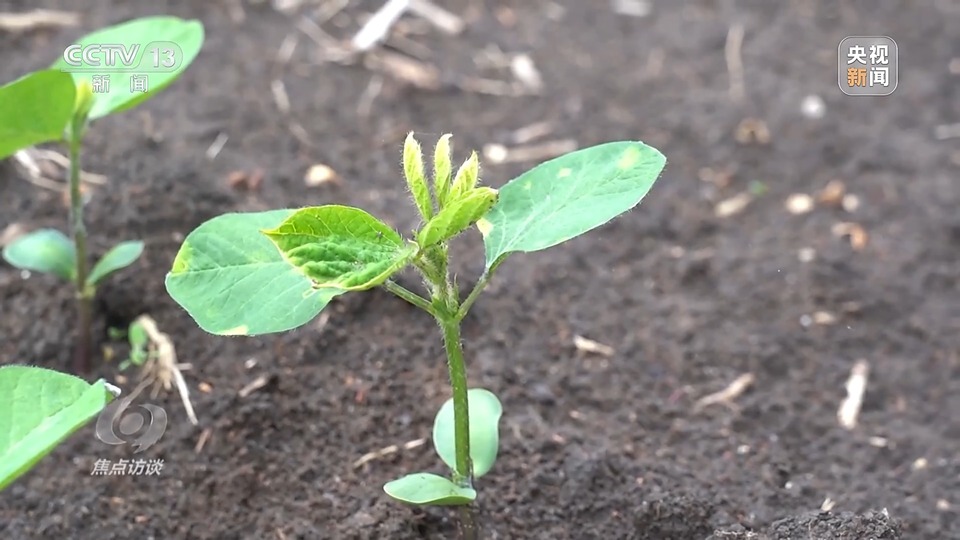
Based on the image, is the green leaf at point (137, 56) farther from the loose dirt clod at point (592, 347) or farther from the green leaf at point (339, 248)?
the loose dirt clod at point (592, 347)

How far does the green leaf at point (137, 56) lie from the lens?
1301 millimetres

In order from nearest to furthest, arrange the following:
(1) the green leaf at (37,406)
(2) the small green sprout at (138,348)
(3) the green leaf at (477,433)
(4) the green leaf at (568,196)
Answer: (1) the green leaf at (37,406)
(4) the green leaf at (568,196)
(3) the green leaf at (477,433)
(2) the small green sprout at (138,348)

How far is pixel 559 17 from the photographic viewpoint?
2.51 meters

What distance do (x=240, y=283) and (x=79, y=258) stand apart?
1.88ft

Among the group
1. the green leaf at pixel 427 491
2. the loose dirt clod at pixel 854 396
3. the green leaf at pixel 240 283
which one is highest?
the green leaf at pixel 240 283

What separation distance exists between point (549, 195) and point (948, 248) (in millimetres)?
1247

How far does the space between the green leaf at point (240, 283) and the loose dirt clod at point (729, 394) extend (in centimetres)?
82

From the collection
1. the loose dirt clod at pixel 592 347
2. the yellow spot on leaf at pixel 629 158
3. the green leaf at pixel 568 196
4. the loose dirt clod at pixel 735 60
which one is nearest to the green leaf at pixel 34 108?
the green leaf at pixel 568 196

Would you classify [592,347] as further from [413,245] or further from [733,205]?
[413,245]

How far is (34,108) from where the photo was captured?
1158 millimetres

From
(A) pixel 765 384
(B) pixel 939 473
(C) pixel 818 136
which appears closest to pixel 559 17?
(C) pixel 818 136

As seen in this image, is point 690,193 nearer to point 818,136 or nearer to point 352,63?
point 818,136

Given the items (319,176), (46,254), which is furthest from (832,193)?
(46,254)

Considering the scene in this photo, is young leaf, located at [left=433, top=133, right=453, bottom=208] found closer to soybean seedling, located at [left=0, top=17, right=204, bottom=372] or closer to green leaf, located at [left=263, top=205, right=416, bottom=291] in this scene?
green leaf, located at [left=263, top=205, right=416, bottom=291]
